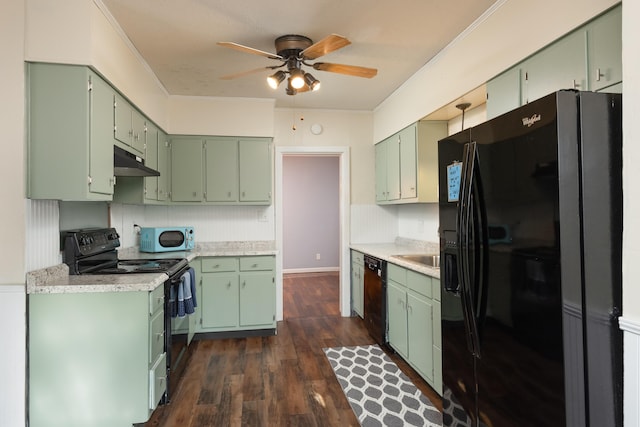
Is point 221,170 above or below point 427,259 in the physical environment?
above

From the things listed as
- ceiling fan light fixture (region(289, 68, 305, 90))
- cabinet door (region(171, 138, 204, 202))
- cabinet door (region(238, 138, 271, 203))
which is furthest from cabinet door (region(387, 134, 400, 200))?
cabinet door (region(171, 138, 204, 202))

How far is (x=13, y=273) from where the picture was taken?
1.97 m

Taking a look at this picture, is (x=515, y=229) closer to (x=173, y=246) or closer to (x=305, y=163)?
(x=173, y=246)

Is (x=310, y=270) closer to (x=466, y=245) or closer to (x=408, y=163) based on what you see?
(x=408, y=163)

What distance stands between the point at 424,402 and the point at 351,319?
1.94m

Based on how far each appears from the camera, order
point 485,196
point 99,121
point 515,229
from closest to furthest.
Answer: point 515,229 < point 485,196 < point 99,121

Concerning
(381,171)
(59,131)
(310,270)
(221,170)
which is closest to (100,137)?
(59,131)

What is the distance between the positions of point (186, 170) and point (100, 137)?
175 centimetres

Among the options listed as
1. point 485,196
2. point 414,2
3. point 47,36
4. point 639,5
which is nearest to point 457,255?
point 485,196

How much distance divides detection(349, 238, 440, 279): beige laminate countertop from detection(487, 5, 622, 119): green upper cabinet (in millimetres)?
1147

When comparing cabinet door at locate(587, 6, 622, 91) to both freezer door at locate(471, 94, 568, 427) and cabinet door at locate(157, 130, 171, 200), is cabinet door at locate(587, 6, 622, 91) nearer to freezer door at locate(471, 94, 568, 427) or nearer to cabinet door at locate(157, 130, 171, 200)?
freezer door at locate(471, 94, 568, 427)

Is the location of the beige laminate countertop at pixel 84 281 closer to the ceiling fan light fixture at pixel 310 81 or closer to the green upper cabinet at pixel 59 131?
the green upper cabinet at pixel 59 131

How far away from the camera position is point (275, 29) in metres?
2.53

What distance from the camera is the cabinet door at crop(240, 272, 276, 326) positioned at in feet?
12.5
